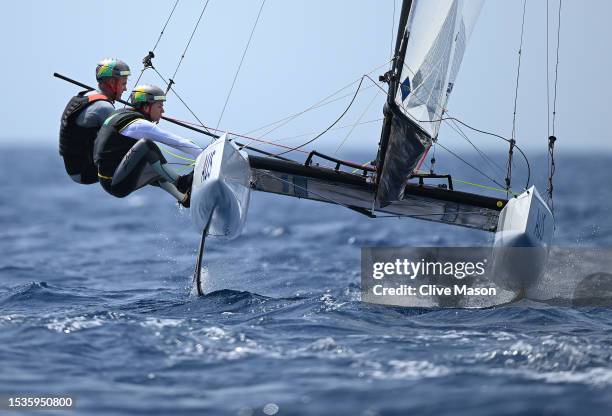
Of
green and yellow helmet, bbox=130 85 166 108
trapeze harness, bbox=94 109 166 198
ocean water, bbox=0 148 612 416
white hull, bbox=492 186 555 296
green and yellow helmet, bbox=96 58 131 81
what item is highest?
green and yellow helmet, bbox=96 58 131 81

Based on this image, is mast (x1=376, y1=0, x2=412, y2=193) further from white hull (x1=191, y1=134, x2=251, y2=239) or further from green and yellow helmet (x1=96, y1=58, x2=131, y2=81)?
green and yellow helmet (x1=96, y1=58, x2=131, y2=81)

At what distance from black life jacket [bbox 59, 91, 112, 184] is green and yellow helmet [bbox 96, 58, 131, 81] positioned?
148 millimetres

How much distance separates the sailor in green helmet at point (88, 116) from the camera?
22.2 feet

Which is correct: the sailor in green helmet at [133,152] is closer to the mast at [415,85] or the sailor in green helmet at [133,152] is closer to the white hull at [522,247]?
the mast at [415,85]

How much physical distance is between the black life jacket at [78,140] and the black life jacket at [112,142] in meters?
0.21

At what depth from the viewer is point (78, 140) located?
6980 millimetres

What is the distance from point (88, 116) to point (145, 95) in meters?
0.42

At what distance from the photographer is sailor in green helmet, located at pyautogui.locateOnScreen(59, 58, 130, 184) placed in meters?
6.77

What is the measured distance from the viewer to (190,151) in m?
6.79

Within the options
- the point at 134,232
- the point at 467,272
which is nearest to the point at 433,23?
the point at 467,272

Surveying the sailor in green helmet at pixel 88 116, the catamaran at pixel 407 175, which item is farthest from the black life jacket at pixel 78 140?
the catamaran at pixel 407 175

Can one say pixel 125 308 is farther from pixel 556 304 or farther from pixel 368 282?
pixel 556 304

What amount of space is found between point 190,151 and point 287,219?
13.0m

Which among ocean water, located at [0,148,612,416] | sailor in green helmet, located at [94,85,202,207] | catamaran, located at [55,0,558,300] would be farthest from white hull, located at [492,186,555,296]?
sailor in green helmet, located at [94,85,202,207]
